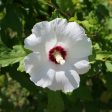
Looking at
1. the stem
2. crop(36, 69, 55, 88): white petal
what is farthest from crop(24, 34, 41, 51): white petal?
the stem

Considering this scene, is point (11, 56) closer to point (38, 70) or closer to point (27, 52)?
point (27, 52)

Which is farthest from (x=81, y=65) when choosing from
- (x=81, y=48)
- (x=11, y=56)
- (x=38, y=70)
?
(x=11, y=56)

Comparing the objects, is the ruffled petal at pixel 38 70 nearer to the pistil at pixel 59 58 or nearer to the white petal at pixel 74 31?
the pistil at pixel 59 58

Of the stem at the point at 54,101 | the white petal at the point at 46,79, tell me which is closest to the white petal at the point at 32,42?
the white petal at the point at 46,79

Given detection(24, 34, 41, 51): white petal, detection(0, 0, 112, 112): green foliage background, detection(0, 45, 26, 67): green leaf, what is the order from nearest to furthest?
detection(24, 34, 41, 51): white petal, detection(0, 45, 26, 67): green leaf, detection(0, 0, 112, 112): green foliage background

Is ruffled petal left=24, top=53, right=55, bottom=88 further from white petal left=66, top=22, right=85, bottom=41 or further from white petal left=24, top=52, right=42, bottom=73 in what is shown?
white petal left=66, top=22, right=85, bottom=41

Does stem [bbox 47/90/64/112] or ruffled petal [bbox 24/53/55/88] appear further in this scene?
stem [bbox 47/90/64/112]
